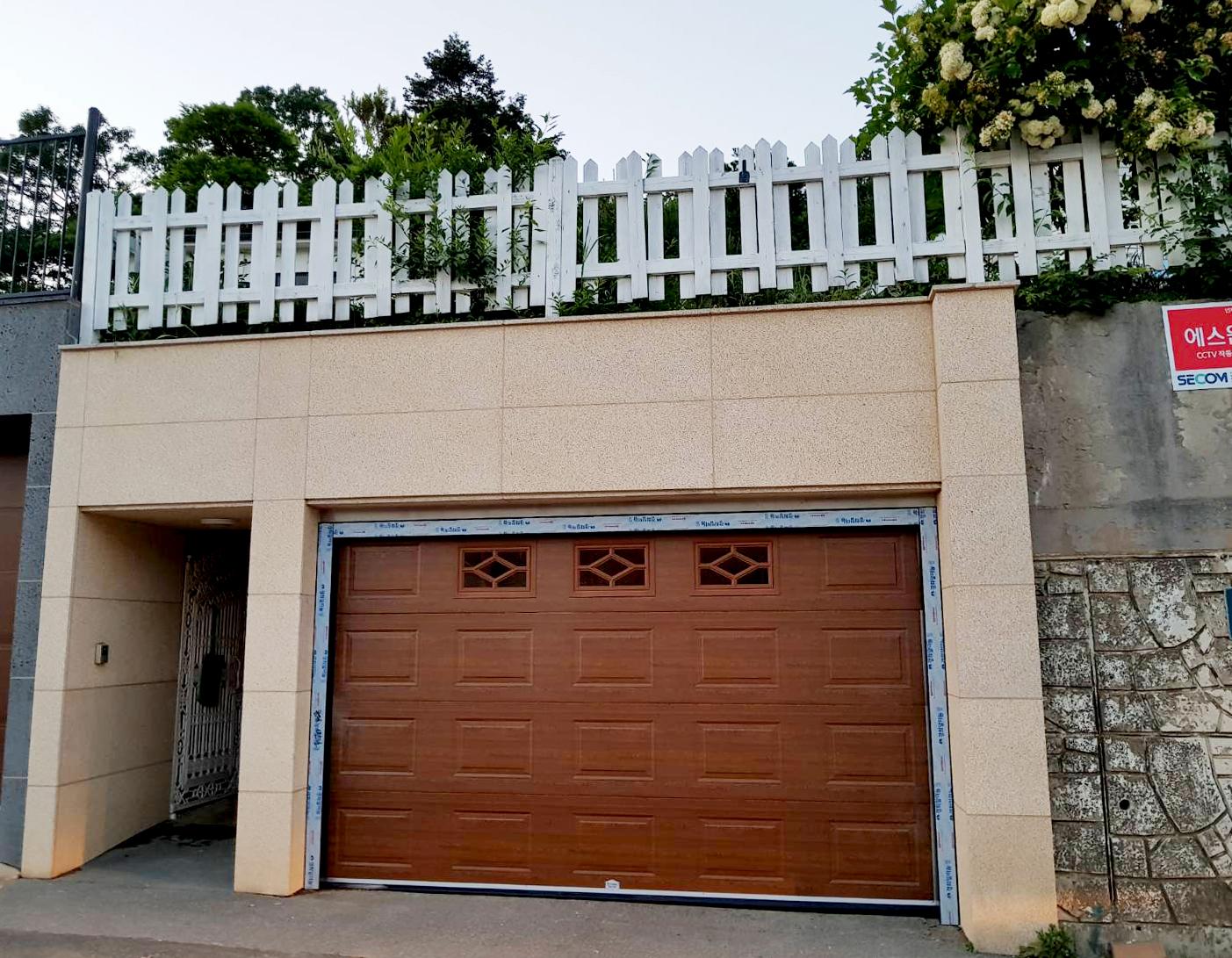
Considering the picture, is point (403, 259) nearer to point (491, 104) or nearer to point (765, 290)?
point (765, 290)

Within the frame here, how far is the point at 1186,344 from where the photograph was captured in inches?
202

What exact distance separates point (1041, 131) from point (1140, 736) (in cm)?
345

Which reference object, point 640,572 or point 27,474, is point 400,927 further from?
point 27,474

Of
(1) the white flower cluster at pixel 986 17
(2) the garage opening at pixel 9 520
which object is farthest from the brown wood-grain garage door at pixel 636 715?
(1) the white flower cluster at pixel 986 17

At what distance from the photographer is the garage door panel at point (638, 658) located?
5.33 metres

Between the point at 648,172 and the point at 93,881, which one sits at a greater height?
the point at 648,172

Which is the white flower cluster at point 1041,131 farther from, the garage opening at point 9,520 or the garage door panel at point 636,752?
the garage opening at point 9,520

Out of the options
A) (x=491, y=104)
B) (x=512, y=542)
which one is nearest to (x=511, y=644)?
(x=512, y=542)

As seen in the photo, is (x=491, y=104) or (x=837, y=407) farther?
(x=491, y=104)

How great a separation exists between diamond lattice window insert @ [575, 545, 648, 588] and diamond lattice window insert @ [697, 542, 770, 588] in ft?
1.19

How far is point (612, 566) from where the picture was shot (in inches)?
224

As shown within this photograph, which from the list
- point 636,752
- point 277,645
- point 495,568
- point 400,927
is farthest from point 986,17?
point 400,927

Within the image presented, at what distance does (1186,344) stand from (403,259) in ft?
15.4

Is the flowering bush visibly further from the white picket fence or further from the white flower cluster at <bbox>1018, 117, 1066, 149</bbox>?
the white picket fence
